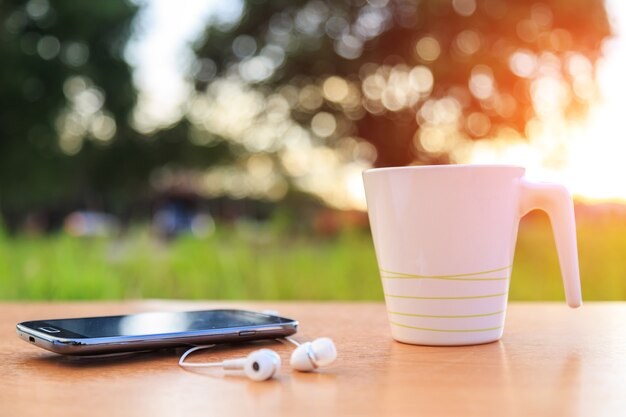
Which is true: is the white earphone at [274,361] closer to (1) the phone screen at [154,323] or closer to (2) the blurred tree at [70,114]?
(1) the phone screen at [154,323]

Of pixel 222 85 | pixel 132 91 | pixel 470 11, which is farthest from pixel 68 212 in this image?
A: pixel 470 11

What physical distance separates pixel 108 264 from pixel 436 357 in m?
1.54

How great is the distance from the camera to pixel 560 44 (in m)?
3.79

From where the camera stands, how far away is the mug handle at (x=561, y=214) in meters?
0.55

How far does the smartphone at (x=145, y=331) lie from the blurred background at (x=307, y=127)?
101 cm

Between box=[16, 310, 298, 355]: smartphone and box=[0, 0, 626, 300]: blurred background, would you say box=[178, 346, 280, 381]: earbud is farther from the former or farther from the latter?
box=[0, 0, 626, 300]: blurred background

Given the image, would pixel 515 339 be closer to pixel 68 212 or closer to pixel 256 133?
pixel 256 133

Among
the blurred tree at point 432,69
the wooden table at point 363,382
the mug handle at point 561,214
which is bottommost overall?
the wooden table at point 363,382

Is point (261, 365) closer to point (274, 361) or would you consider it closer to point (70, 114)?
point (274, 361)

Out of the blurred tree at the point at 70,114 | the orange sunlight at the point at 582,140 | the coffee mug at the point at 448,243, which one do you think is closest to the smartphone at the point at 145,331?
the coffee mug at the point at 448,243

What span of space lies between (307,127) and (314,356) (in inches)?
145

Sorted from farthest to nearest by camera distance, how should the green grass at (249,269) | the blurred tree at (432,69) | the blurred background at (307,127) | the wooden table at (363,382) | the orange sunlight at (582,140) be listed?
1. the blurred tree at (432,69)
2. the orange sunlight at (582,140)
3. the blurred background at (307,127)
4. the green grass at (249,269)
5. the wooden table at (363,382)

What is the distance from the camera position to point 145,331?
52 centimetres

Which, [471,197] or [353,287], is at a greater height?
[471,197]
